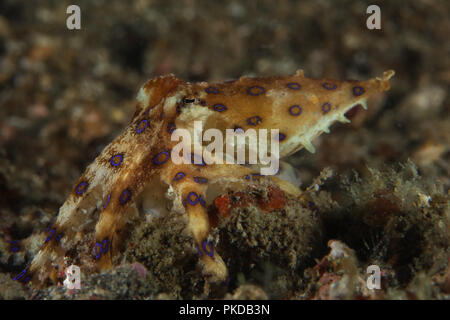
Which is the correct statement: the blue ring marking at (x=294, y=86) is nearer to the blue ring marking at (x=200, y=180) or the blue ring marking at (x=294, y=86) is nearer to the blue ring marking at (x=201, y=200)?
the blue ring marking at (x=200, y=180)

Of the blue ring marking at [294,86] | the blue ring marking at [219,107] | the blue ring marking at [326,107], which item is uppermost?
the blue ring marking at [294,86]

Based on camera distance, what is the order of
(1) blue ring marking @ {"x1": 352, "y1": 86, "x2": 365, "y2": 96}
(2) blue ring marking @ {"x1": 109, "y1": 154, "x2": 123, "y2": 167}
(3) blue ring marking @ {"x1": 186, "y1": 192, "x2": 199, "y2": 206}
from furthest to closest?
(1) blue ring marking @ {"x1": 352, "y1": 86, "x2": 365, "y2": 96} < (2) blue ring marking @ {"x1": 109, "y1": 154, "x2": 123, "y2": 167} < (3) blue ring marking @ {"x1": 186, "y1": 192, "x2": 199, "y2": 206}

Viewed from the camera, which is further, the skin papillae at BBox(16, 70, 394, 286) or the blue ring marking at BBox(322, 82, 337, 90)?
the blue ring marking at BBox(322, 82, 337, 90)

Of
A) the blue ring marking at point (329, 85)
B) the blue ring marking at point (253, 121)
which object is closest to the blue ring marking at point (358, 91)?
the blue ring marking at point (329, 85)

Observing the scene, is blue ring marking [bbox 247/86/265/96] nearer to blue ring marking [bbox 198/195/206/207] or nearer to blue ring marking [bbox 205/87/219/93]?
blue ring marking [bbox 205/87/219/93]

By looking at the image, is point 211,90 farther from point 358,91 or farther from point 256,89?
point 358,91

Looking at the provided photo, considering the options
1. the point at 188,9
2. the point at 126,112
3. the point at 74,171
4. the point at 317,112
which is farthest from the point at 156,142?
the point at 188,9

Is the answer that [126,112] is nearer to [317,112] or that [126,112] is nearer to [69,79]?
[69,79]

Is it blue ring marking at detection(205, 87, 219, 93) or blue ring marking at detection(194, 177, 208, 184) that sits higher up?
blue ring marking at detection(205, 87, 219, 93)

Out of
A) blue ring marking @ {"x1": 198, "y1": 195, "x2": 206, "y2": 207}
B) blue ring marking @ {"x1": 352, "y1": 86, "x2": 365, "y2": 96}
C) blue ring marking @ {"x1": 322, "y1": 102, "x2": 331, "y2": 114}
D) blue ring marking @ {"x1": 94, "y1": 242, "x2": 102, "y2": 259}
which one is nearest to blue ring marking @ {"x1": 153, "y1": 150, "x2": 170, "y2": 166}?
blue ring marking @ {"x1": 198, "y1": 195, "x2": 206, "y2": 207}
